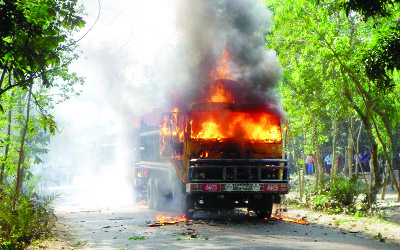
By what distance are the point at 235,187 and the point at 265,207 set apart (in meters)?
1.56

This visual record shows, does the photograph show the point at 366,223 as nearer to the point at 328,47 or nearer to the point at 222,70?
the point at 328,47

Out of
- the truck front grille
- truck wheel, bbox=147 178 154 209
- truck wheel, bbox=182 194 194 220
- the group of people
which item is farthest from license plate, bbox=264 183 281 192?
the group of people

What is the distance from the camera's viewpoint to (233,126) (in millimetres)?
12625

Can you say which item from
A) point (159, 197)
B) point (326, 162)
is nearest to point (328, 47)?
point (159, 197)

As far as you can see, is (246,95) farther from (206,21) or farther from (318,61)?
(206,21)

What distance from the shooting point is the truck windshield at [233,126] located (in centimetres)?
1252

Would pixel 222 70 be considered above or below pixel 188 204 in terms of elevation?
above

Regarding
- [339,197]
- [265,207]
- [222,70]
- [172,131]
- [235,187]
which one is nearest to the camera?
[235,187]

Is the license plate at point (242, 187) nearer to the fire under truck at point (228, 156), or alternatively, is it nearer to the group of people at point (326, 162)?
the fire under truck at point (228, 156)

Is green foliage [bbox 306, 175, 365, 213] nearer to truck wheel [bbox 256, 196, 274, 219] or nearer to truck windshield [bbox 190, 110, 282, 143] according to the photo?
truck wheel [bbox 256, 196, 274, 219]

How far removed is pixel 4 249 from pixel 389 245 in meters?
6.60

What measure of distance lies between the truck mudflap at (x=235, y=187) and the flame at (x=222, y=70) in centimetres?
347

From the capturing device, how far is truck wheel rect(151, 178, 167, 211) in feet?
53.7

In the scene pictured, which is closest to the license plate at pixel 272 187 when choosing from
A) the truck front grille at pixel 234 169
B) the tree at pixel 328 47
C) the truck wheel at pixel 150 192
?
the truck front grille at pixel 234 169
